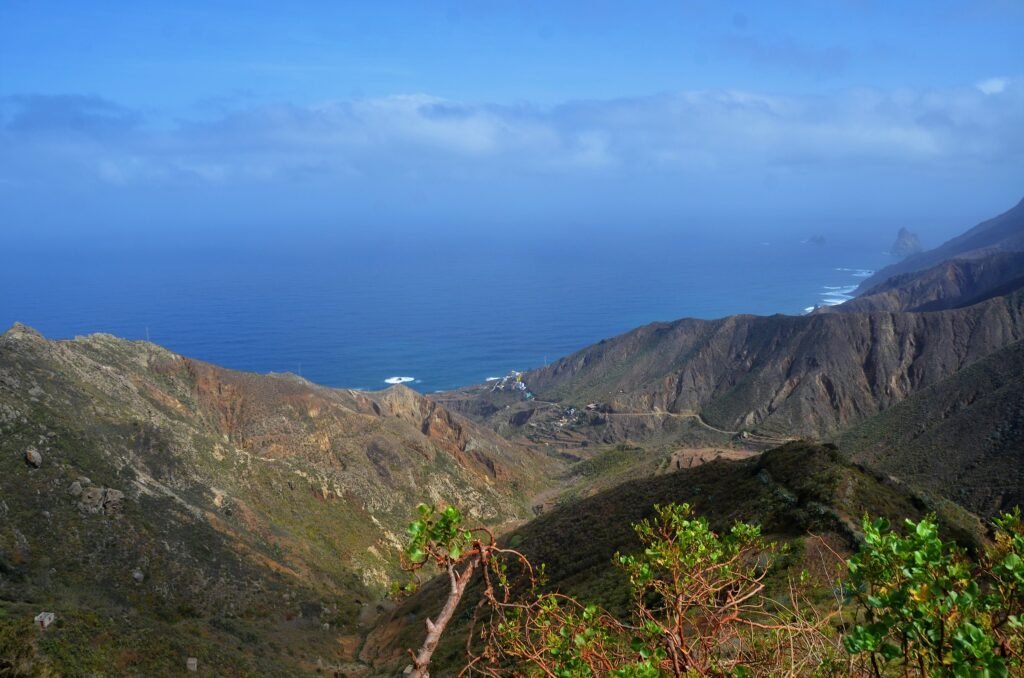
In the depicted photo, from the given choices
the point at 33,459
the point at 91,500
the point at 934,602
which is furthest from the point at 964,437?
the point at 33,459

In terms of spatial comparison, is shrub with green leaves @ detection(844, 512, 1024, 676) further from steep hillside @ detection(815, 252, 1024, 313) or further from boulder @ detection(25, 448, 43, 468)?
steep hillside @ detection(815, 252, 1024, 313)

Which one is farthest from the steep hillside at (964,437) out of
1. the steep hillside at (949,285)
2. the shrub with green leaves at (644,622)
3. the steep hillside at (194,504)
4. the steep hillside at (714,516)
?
the steep hillside at (949,285)

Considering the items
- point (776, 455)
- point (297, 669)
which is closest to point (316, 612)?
point (297, 669)

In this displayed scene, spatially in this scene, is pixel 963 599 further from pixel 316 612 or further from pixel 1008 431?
pixel 1008 431

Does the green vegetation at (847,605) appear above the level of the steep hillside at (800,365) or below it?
above

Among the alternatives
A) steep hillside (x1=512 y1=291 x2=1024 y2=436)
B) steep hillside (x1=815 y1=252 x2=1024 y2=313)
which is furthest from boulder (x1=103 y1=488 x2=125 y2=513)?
steep hillside (x1=815 y1=252 x2=1024 y2=313)

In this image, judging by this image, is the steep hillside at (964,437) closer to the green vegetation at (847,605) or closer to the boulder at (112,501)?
the green vegetation at (847,605)

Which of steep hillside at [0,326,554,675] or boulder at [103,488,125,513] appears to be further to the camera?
boulder at [103,488,125,513]

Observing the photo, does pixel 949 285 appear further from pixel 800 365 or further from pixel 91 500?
pixel 91 500
